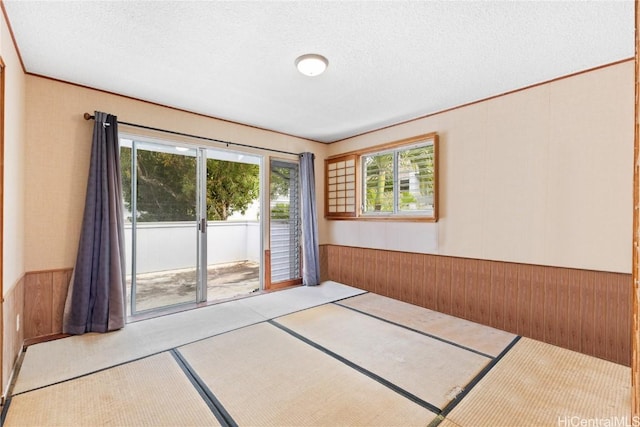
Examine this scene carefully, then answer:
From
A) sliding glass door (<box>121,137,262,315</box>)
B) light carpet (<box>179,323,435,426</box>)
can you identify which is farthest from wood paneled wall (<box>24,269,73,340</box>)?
light carpet (<box>179,323,435,426</box>)

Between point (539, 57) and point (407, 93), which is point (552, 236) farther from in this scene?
point (407, 93)

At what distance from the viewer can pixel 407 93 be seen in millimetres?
2904

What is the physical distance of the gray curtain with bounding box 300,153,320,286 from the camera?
4.34 m

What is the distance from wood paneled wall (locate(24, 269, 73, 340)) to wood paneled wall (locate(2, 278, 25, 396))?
0.43 ft

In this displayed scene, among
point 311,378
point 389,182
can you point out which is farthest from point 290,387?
point 389,182

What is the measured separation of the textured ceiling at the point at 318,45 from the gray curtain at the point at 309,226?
1.40m

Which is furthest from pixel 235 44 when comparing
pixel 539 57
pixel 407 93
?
pixel 539 57

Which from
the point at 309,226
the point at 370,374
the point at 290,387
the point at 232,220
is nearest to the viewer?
the point at 290,387

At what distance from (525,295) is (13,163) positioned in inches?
166

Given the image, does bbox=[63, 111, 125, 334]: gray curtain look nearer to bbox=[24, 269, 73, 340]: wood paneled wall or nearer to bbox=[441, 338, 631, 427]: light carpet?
bbox=[24, 269, 73, 340]: wood paneled wall

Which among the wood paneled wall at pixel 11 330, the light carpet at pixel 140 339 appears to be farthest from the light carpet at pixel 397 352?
the wood paneled wall at pixel 11 330

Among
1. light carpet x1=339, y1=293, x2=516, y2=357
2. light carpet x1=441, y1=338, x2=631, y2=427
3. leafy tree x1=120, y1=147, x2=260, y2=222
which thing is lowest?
light carpet x1=441, y1=338, x2=631, y2=427

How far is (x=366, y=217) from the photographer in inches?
166

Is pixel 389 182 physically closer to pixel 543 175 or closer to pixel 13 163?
pixel 543 175
